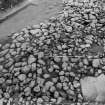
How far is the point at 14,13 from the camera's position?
407 centimetres

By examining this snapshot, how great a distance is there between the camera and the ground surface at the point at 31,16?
12.3 feet

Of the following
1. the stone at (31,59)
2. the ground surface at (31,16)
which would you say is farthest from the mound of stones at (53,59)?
the ground surface at (31,16)

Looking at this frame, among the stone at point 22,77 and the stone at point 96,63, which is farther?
the stone at point 96,63

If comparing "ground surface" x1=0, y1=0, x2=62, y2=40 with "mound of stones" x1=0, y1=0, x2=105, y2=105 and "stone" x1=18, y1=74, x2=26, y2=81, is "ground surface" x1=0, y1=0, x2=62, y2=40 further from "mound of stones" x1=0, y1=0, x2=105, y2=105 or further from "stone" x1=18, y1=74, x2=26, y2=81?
"stone" x1=18, y1=74, x2=26, y2=81

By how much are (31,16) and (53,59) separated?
3.91 feet

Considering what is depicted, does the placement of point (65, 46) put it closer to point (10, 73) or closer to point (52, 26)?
point (52, 26)

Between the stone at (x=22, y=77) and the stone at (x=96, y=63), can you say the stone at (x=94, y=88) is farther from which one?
the stone at (x=22, y=77)

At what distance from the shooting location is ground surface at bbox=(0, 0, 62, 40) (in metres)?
3.74

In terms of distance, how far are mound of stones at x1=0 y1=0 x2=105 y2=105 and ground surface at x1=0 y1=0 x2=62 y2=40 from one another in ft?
0.55

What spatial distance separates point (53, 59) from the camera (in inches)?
124

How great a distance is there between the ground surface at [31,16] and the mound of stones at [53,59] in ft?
0.55

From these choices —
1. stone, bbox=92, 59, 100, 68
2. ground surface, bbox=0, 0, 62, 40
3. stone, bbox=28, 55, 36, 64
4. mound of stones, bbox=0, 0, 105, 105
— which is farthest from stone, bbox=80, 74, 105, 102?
ground surface, bbox=0, 0, 62, 40

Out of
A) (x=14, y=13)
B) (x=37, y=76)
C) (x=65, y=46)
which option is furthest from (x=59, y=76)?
(x=14, y=13)

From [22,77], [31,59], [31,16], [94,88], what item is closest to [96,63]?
[94,88]
